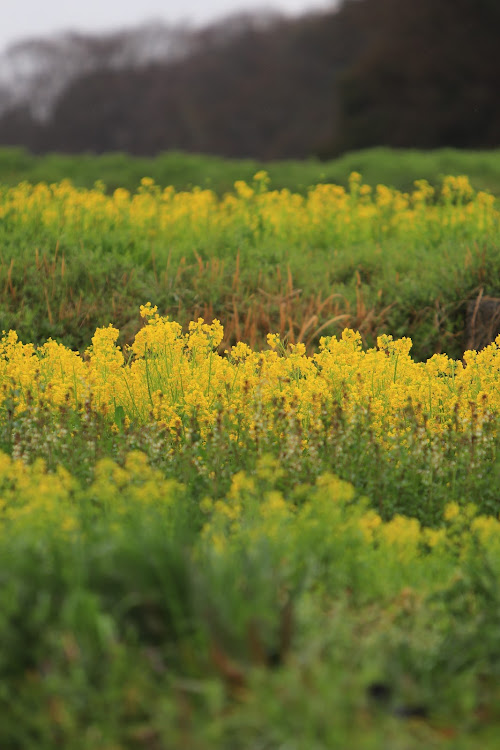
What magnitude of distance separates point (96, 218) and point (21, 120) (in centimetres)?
3173

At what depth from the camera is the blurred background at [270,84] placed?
75.6 ft

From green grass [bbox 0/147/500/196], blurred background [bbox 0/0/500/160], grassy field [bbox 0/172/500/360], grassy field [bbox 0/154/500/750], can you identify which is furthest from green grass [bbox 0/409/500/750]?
blurred background [bbox 0/0/500/160]

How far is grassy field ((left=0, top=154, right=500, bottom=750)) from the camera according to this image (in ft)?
6.73

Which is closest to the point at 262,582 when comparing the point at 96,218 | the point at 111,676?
the point at 111,676

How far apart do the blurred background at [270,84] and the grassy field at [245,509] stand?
57.1 ft

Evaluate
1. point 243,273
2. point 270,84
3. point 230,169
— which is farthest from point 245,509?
point 270,84

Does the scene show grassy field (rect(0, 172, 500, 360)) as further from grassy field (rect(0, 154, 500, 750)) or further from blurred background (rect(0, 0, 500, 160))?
blurred background (rect(0, 0, 500, 160))

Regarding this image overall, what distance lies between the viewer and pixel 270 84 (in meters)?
35.9

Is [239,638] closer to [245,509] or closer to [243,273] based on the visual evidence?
[245,509]

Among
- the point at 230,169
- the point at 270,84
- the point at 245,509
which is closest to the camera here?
the point at 245,509

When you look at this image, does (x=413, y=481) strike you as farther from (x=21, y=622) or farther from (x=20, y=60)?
(x=20, y=60)

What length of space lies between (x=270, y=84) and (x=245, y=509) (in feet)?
116

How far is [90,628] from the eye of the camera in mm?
2154

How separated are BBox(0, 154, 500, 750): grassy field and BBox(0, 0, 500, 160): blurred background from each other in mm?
17415
